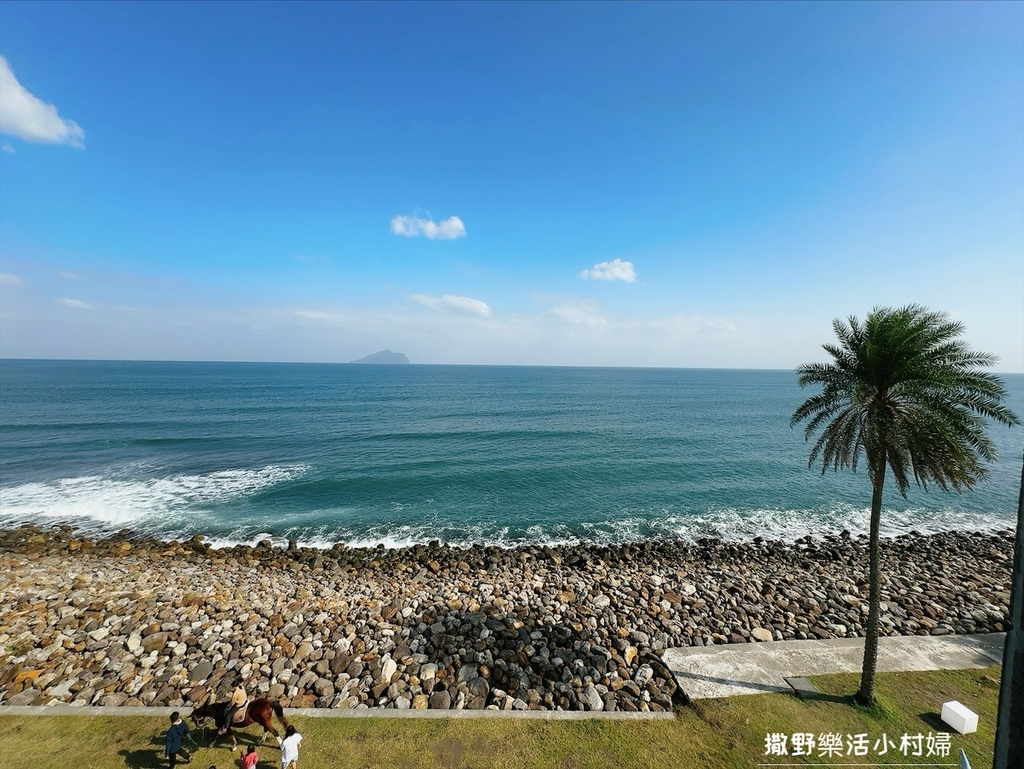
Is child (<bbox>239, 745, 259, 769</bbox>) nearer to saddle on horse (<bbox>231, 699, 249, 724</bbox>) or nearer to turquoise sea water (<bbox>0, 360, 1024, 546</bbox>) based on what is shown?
saddle on horse (<bbox>231, 699, 249, 724</bbox>)

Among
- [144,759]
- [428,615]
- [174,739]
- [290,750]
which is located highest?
[174,739]

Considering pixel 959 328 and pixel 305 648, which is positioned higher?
pixel 959 328

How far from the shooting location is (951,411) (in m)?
10.3

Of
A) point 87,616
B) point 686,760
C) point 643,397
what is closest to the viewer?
point 686,760

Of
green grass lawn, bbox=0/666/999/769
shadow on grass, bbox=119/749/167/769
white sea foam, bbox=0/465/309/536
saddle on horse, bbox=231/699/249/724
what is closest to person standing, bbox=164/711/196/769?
shadow on grass, bbox=119/749/167/769

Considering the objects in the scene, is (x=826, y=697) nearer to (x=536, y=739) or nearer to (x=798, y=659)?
(x=798, y=659)

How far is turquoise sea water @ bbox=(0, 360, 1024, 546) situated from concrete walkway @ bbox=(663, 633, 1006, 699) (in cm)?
1327

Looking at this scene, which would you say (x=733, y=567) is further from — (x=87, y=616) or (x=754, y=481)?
(x=87, y=616)

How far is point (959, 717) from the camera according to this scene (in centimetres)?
1023

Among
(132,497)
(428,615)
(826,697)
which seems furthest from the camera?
(132,497)

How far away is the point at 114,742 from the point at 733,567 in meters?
24.1

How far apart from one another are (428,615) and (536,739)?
6720 millimetres

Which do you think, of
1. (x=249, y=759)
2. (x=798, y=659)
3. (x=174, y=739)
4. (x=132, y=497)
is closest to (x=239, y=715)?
(x=174, y=739)

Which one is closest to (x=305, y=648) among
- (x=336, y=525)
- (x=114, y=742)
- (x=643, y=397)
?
(x=114, y=742)
